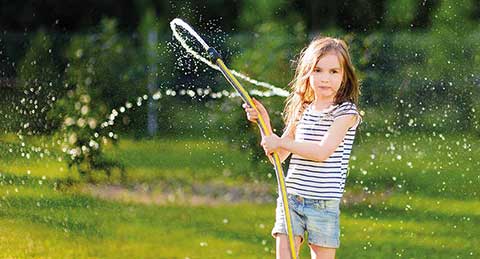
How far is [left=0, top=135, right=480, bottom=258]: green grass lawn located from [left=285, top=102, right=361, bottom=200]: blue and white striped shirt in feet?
7.50

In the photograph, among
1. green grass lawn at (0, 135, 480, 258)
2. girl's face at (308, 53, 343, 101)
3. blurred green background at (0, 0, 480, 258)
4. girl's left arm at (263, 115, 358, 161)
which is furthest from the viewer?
blurred green background at (0, 0, 480, 258)

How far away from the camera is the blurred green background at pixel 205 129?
6328 mm

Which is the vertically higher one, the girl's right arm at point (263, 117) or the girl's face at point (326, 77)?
the girl's face at point (326, 77)

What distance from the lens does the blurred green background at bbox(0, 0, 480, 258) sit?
249 inches

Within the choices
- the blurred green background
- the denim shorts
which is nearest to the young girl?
the denim shorts

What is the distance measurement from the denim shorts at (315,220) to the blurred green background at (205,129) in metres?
2.28

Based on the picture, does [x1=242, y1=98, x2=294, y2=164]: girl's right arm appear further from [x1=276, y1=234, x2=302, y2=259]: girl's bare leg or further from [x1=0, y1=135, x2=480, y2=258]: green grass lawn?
[x1=0, y1=135, x2=480, y2=258]: green grass lawn

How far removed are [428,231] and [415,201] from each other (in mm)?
902

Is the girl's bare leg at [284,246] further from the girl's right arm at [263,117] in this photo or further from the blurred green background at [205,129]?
the blurred green background at [205,129]

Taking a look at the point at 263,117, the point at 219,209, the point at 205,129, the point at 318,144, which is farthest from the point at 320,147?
the point at 205,129

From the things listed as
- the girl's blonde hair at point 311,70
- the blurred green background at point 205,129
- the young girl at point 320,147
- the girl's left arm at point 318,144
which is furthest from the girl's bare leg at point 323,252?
the blurred green background at point 205,129

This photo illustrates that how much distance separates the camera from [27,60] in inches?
351

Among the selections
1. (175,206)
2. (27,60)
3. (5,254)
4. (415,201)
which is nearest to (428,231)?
(415,201)

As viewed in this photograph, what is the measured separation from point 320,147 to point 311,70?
0.25m
